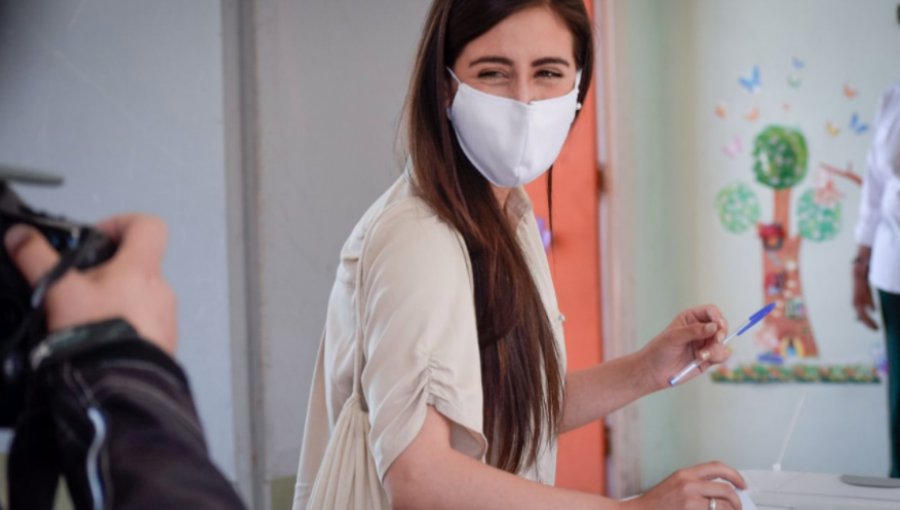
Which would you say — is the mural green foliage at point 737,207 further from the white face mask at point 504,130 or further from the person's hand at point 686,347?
the white face mask at point 504,130

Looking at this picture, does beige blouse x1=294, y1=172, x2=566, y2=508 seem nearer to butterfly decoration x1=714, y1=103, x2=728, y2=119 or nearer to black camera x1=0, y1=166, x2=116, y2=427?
black camera x1=0, y1=166, x2=116, y2=427

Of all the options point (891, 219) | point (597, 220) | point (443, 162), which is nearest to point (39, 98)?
point (443, 162)

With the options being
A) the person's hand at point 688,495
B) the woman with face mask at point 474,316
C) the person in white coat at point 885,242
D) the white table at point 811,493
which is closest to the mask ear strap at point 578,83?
the woman with face mask at point 474,316

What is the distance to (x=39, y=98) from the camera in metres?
2.09

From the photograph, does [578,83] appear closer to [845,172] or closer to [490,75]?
[490,75]

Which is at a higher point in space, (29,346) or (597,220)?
(29,346)

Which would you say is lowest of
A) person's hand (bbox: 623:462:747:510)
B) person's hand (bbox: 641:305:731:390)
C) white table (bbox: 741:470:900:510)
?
white table (bbox: 741:470:900:510)

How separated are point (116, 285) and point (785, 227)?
Result: 3243 mm

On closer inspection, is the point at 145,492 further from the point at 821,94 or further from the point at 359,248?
the point at 821,94

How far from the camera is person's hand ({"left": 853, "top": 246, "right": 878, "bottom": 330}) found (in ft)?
11.3

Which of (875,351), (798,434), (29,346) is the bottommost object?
(798,434)

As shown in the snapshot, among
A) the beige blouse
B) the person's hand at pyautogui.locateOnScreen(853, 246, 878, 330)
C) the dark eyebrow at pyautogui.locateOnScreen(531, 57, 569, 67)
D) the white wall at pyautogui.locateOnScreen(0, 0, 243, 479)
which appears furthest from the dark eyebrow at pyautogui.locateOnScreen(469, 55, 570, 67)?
the person's hand at pyautogui.locateOnScreen(853, 246, 878, 330)

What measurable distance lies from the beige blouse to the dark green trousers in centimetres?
239

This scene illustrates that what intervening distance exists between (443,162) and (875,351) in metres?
2.58
